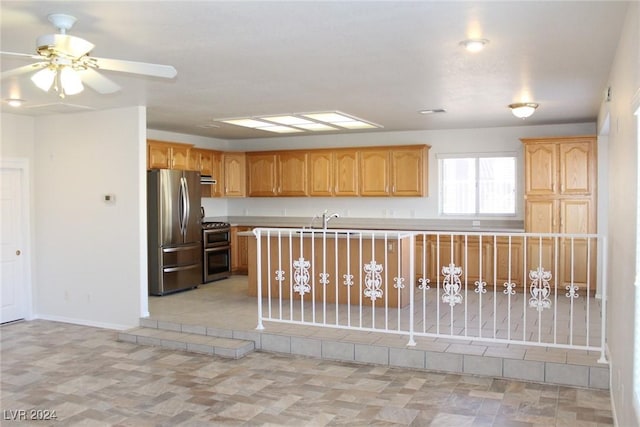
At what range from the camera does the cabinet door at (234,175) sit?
9.81 meters

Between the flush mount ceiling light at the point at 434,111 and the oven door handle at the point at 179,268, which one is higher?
the flush mount ceiling light at the point at 434,111

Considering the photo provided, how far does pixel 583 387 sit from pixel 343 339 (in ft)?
6.90

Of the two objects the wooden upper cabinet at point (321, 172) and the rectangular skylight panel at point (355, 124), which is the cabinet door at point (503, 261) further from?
the wooden upper cabinet at point (321, 172)

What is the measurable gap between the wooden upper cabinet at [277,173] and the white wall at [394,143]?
37 cm

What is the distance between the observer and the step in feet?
17.9

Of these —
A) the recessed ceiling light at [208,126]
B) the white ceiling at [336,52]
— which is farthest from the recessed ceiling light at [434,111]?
→ the recessed ceiling light at [208,126]

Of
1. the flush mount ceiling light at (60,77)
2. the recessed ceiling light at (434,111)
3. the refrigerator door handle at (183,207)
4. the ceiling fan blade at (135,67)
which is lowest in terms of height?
the refrigerator door handle at (183,207)

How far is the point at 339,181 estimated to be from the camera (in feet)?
30.6

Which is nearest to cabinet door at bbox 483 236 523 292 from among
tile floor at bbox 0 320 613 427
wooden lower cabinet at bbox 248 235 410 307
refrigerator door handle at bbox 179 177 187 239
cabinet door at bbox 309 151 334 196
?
wooden lower cabinet at bbox 248 235 410 307

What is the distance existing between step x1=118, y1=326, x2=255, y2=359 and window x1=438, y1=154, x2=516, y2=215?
15.4 feet

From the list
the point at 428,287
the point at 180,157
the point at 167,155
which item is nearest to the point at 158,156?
the point at 167,155

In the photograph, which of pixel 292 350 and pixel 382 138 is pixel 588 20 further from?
pixel 382 138

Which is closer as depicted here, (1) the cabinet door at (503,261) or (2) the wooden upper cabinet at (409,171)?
(1) the cabinet door at (503,261)

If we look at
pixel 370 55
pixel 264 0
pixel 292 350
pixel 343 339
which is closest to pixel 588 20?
pixel 370 55
